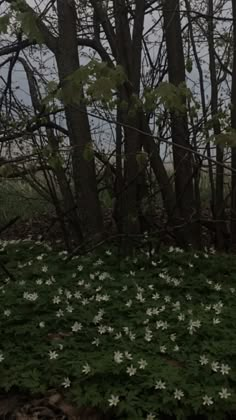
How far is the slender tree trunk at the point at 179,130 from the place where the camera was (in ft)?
20.0

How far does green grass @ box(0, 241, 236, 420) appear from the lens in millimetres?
3033

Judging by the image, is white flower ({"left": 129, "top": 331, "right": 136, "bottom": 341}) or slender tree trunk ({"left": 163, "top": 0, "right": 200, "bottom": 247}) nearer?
white flower ({"left": 129, "top": 331, "right": 136, "bottom": 341})

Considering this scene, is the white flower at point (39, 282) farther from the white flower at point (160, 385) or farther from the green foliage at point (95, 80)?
the white flower at point (160, 385)

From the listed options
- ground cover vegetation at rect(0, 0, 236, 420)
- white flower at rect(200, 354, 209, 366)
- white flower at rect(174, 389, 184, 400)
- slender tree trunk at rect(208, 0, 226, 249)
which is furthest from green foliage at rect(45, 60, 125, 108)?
slender tree trunk at rect(208, 0, 226, 249)

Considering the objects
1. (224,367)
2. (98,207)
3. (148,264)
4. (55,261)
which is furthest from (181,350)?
(98,207)

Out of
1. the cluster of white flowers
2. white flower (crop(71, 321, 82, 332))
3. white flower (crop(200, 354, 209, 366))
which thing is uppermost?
the cluster of white flowers

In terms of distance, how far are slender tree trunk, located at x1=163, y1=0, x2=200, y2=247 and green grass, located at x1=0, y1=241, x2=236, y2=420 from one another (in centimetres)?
127

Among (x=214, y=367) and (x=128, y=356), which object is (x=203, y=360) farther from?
(x=128, y=356)

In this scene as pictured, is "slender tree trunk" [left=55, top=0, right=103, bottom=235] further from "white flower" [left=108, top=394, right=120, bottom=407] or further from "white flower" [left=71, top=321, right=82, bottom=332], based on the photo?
"white flower" [left=108, top=394, right=120, bottom=407]

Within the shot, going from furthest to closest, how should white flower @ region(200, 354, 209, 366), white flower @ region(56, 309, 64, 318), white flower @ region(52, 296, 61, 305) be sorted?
white flower @ region(52, 296, 61, 305) < white flower @ region(56, 309, 64, 318) < white flower @ region(200, 354, 209, 366)

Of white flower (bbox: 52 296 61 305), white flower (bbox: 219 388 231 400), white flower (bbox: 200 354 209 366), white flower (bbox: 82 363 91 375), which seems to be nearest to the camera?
white flower (bbox: 219 388 231 400)

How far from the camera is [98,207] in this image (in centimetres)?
594

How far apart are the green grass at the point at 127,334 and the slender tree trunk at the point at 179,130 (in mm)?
1271

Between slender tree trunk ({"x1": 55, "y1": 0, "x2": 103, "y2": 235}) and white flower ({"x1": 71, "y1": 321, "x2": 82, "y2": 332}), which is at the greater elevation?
slender tree trunk ({"x1": 55, "y1": 0, "x2": 103, "y2": 235})
